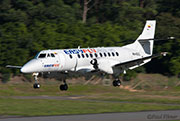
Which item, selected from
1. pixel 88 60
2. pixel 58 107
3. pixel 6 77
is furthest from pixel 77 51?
pixel 6 77

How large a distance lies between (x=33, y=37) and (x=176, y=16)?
23000 millimetres

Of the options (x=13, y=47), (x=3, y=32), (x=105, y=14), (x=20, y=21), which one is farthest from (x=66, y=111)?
(x=105, y=14)

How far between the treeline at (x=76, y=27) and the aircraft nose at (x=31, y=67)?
20089 millimetres

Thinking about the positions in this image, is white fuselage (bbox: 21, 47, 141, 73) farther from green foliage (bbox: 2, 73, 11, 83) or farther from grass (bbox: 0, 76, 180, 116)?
green foliage (bbox: 2, 73, 11, 83)

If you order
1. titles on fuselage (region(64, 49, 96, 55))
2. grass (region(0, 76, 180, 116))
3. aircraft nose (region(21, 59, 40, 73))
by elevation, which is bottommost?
grass (region(0, 76, 180, 116))

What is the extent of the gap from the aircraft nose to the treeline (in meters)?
20.1

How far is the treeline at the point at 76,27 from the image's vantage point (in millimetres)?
54875

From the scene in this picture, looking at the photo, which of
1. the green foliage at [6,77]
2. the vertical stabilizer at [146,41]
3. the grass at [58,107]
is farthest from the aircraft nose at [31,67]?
the green foliage at [6,77]

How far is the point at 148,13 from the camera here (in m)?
71.1

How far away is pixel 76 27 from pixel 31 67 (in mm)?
28278

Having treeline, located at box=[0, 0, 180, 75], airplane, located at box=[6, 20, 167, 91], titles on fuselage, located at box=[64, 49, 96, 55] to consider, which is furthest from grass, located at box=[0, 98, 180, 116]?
treeline, located at box=[0, 0, 180, 75]

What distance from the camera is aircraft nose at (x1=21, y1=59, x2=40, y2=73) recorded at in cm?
3184

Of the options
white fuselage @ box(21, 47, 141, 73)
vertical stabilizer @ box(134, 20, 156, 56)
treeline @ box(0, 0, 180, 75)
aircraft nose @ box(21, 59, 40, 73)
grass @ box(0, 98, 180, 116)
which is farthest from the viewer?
treeline @ box(0, 0, 180, 75)

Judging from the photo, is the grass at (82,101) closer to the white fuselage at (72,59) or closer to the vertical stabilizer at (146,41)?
the white fuselage at (72,59)
